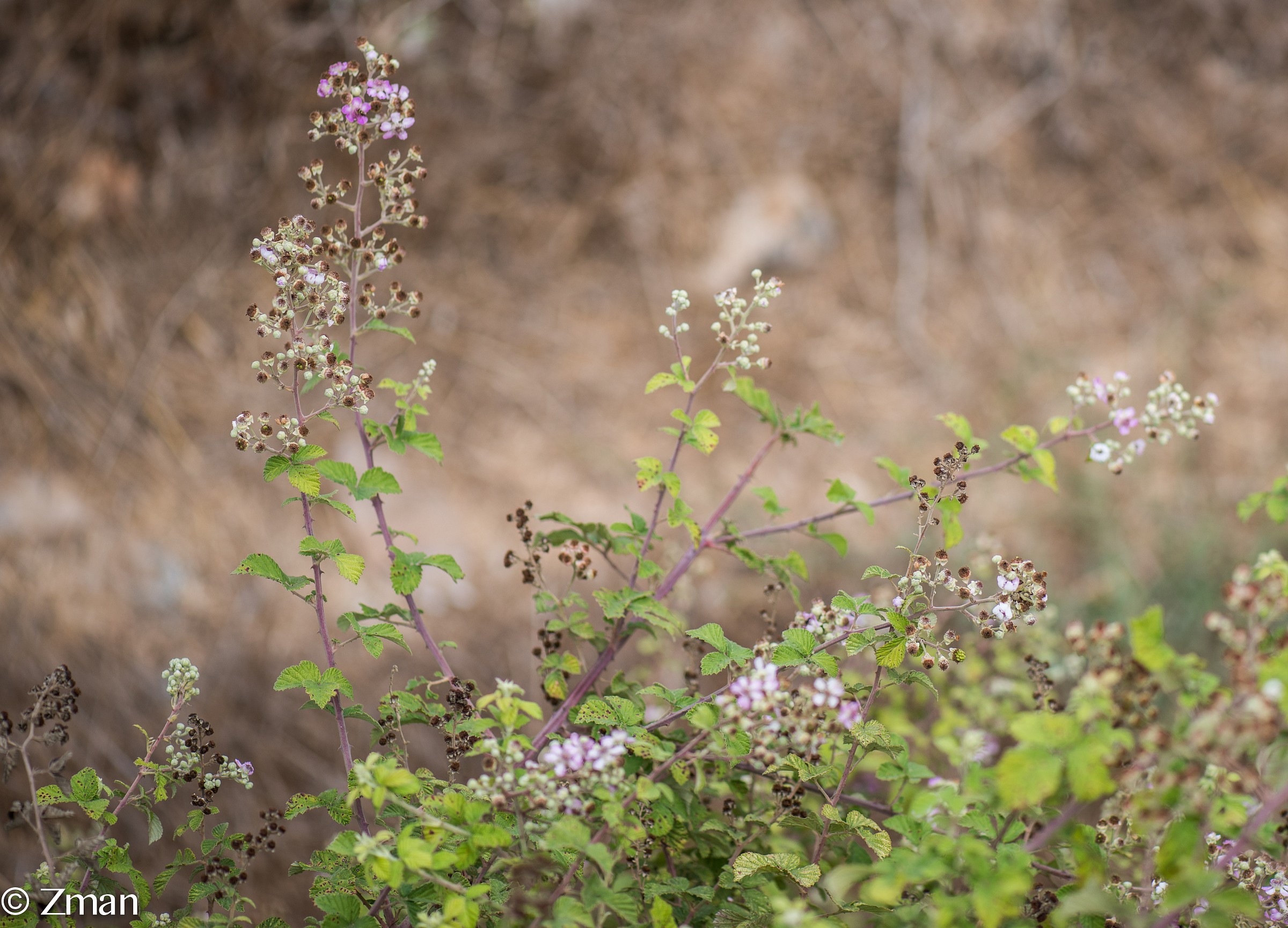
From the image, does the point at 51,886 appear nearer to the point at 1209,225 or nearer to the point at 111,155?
the point at 111,155

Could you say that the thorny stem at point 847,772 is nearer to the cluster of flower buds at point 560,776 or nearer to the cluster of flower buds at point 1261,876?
the cluster of flower buds at point 560,776

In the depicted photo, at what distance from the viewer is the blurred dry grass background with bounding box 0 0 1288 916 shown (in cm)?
337

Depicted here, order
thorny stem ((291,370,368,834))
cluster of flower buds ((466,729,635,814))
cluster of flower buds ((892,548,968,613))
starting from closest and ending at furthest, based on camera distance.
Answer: cluster of flower buds ((466,729,635,814))
cluster of flower buds ((892,548,968,613))
thorny stem ((291,370,368,834))

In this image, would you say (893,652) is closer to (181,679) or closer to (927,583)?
(927,583)

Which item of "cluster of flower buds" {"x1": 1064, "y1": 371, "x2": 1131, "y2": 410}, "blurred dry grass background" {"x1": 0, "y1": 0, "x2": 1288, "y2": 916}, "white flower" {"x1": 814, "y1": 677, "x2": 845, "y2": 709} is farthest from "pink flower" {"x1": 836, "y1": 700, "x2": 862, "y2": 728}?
"blurred dry grass background" {"x1": 0, "y1": 0, "x2": 1288, "y2": 916}

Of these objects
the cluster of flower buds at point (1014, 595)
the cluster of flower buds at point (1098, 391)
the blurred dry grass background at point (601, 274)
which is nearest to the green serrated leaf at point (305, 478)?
the cluster of flower buds at point (1014, 595)

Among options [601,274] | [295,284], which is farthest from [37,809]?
[601,274]

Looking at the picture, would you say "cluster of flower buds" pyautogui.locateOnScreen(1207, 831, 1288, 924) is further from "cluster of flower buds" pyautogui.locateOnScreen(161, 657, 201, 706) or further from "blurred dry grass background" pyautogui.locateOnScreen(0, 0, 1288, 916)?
"blurred dry grass background" pyautogui.locateOnScreen(0, 0, 1288, 916)

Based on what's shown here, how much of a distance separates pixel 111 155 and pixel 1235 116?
5880 mm

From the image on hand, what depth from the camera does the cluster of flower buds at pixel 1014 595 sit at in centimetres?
113

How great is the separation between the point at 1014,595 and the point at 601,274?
362 centimetres

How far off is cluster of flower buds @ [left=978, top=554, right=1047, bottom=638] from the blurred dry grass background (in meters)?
2.03

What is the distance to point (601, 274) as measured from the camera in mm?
4547

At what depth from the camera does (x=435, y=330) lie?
13.6 feet
